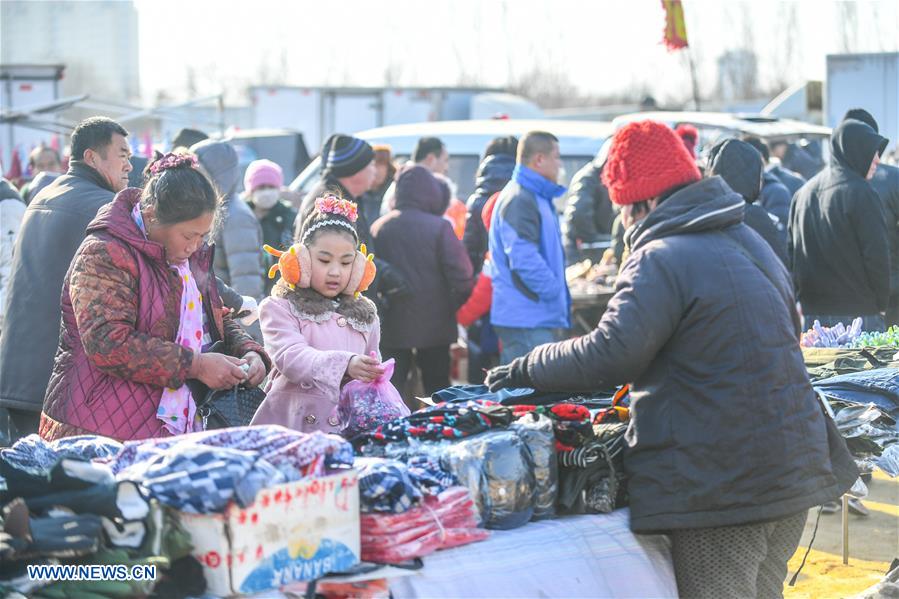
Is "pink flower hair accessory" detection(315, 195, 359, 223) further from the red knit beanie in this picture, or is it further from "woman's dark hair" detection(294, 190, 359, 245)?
the red knit beanie

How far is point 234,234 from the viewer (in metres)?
6.71

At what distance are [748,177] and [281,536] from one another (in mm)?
4335

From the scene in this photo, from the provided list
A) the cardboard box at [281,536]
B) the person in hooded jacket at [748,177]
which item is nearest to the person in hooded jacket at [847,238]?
the person in hooded jacket at [748,177]

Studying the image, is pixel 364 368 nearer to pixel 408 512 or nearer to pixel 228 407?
pixel 228 407

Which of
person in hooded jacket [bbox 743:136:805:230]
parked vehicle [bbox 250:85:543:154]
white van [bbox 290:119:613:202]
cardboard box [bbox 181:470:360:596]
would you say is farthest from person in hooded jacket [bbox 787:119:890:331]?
parked vehicle [bbox 250:85:543:154]

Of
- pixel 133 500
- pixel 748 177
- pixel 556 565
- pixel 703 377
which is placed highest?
pixel 748 177

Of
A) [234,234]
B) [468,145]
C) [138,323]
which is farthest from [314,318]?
[468,145]

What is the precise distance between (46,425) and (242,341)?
75cm

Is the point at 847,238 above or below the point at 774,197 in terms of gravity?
below

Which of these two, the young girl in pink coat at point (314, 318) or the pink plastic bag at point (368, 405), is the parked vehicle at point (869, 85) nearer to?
the young girl in pink coat at point (314, 318)

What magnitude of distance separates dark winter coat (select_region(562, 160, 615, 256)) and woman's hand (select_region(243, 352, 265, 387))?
23.7 ft

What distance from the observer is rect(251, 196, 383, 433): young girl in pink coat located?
3.98 metres

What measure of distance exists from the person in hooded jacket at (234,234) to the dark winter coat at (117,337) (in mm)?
2927

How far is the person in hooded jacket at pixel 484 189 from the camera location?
28.5ft
